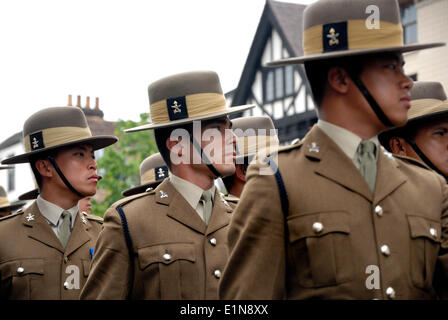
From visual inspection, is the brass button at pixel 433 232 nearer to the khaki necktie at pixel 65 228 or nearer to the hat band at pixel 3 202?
the khaki necktie at pixel 65 228

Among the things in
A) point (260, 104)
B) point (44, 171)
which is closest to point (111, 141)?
point (44, 171)

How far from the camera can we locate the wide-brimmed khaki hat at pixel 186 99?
5.84 m

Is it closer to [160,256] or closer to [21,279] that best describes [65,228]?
[21,279]

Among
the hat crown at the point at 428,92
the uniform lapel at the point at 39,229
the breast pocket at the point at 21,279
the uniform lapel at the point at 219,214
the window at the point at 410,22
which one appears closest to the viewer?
the uniform lapel at the point at 219,214

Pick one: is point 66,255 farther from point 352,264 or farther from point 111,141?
point 352,264

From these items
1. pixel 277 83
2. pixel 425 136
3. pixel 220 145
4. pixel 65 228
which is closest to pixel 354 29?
pixel 220 145

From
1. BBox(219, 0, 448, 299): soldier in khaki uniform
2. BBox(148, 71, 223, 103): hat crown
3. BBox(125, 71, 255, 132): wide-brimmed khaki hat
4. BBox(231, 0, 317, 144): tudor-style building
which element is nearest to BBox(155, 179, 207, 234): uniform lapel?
BBox(125, 71, 255, 132): wide-brimmed khaki hat

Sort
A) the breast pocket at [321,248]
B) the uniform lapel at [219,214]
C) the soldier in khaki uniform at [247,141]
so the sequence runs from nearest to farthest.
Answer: the breast pocket at [321,248]
the uniform lapel at [219,214]
the soldier in khaki uniform at [247,141]

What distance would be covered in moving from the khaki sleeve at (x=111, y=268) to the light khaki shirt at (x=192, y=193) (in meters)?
0.56

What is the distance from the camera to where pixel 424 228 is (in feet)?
11.9

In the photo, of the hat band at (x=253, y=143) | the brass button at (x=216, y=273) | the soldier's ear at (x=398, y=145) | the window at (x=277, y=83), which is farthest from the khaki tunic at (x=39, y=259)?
the window at (x=277, y=83)

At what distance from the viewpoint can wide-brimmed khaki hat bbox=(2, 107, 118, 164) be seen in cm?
730

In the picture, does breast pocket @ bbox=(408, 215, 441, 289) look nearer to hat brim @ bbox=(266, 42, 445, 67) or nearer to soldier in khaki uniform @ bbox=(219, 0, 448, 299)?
soldier in khaki uniform @ bbox=(219, 0, 448, 299)
